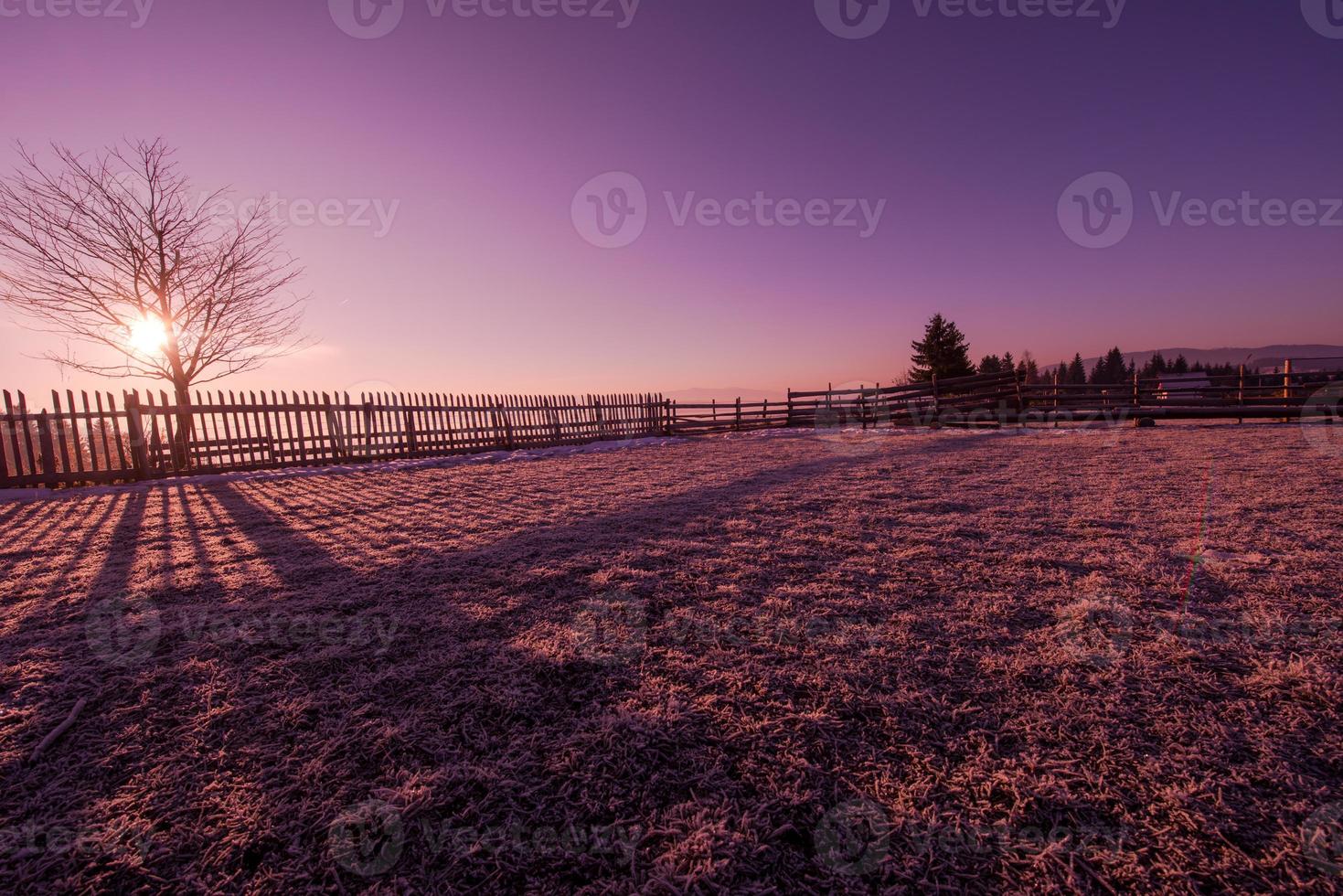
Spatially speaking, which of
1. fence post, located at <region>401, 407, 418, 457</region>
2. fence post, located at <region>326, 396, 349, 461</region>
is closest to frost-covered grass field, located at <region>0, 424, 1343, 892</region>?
fence post, located at <region>326, 396, 349, 461</region>

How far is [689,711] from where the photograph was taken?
1792mm

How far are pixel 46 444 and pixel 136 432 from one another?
3.40 ft

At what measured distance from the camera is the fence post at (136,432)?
28.5 feet

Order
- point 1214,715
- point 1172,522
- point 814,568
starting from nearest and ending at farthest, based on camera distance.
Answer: point 1214,715
point 814,568
point 1172,522

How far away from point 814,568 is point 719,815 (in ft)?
6.84

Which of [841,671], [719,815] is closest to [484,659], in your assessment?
[719,815]

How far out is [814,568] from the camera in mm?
3236

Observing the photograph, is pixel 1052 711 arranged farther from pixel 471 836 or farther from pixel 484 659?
pixel 484 659

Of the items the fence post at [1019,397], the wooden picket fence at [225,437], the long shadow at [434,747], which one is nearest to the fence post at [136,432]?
the wooden picket fence at [225,437]

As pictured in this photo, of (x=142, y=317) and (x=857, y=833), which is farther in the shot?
(x=142, y=317)
